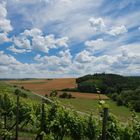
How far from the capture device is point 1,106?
28.6m

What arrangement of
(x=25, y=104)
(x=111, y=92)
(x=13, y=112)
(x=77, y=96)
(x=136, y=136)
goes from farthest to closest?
(x=111, y=92), (x=77, y=96), (x=13, y=112), (x=25, y=104), (x=136, y=136)

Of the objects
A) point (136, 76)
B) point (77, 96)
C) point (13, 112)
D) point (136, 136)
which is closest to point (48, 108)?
point (136, 136)

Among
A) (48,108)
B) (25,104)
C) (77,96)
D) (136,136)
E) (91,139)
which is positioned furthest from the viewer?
(77,96)

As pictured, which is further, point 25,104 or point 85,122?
point 25,104

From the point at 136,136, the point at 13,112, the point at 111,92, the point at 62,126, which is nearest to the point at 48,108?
the point at 62,126

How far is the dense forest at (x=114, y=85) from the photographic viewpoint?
99.6 metres

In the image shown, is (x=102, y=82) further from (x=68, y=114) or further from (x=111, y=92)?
(x=68, y=114)

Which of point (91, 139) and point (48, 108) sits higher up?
point (48, 108)

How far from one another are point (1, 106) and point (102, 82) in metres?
89.1

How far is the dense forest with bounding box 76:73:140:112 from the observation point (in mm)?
99550

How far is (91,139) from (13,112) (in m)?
11.5

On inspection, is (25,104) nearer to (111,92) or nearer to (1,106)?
(1,106)

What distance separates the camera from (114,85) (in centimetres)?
11906

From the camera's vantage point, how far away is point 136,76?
139875 millimetres
